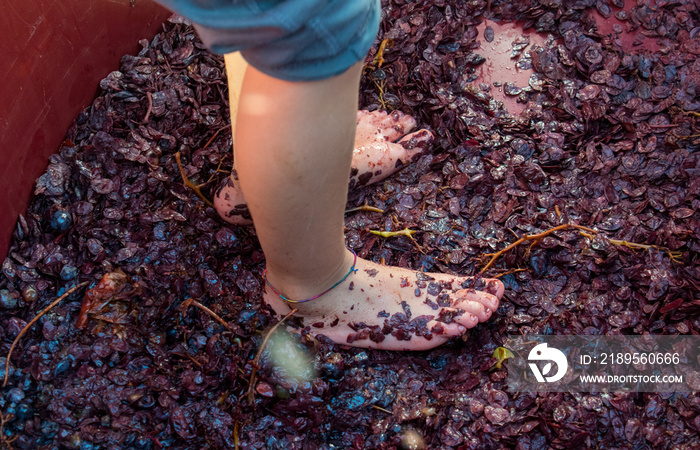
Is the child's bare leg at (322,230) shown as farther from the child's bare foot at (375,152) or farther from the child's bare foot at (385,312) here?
the child's bare foot at (375,152)

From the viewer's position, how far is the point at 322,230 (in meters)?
1.34

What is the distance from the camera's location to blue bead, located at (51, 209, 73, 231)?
174 centimetres

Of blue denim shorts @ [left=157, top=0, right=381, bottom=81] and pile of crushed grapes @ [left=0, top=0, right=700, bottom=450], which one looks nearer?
blue denim shorts @ [left=157, top=0, right=381, bottom=81]

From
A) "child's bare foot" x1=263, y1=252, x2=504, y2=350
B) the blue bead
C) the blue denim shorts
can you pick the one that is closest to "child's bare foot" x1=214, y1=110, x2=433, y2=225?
"child's bare foot" x1=263, y1=252, x2=504, y2=350

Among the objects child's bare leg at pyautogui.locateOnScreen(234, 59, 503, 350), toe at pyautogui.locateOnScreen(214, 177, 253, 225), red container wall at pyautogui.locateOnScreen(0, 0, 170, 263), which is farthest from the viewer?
toe at pyautogui.locateOnScreen(214, 177, 253, 225)

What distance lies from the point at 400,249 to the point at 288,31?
3.78 ft

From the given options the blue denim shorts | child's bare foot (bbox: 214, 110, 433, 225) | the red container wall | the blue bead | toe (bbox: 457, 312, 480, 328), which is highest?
the blue denim shorts

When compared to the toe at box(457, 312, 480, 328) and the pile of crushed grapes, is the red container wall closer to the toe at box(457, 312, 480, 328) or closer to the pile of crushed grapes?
the pile of crushed grapes

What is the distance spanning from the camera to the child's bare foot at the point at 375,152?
1.84 metres

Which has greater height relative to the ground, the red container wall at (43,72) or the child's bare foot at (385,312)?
the red container wall at (43,72)

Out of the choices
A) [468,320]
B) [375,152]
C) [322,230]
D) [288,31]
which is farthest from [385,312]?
[288,31]

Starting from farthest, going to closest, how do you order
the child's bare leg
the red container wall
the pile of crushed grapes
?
1. the red container wall
2. the pile of crushed grapes
3. the child's bare leg

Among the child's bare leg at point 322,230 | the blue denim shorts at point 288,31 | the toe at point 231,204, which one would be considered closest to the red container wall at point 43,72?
the toe at point 231,204

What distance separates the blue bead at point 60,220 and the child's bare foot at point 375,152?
0.47 meters
